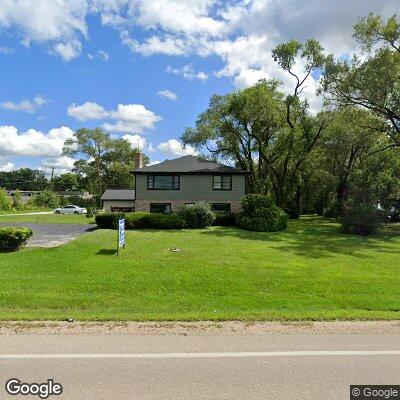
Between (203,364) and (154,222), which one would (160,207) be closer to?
(154,222)

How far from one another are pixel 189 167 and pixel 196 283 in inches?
896

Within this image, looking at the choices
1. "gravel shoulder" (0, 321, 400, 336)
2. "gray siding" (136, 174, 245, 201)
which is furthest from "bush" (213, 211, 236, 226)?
"gravel shoulder" (0, 321, 400, 336)

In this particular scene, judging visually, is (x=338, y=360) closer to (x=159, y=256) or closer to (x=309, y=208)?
(x=159, y=256)

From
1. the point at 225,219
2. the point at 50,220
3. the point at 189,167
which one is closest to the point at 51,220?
the point at 50,220

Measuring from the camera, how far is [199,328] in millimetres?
6484

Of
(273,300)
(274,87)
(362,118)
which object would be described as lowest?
(273,300)

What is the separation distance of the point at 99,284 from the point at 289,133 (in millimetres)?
30477

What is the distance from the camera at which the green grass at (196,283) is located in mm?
7766

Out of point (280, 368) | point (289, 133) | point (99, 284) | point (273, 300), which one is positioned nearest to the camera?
point (280, 368)

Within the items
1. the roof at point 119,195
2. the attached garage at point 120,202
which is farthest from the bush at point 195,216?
the roof at point 119,195

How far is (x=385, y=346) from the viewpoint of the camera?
5.61 m

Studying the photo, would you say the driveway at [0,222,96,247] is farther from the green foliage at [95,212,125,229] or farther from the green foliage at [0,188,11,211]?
the green foliage at [0,188,11,211]

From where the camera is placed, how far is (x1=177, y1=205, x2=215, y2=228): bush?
24188 mm

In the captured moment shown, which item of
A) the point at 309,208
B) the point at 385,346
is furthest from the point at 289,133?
the point at 385,346
